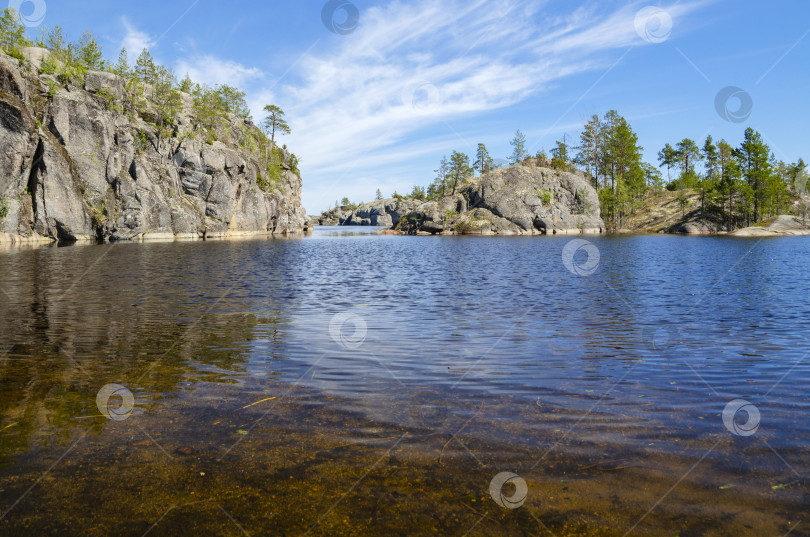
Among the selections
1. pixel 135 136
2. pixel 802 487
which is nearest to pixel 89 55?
pixel 135 136

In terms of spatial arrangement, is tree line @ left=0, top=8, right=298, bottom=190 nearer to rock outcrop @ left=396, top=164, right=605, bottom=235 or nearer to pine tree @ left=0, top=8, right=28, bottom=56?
pine tree @ left=0, top=8, right=28, bottom=56

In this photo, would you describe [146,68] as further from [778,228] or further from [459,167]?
[778,228]

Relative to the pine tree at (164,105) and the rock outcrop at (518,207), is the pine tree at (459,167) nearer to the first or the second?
the rock outcrop at (518,207)

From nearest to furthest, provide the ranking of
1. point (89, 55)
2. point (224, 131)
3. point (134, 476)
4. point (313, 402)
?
1. point (134, 476)
2. point (313, 402)
3. point (89, 55)
4. point (224, 131)

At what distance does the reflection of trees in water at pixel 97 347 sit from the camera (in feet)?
23.3

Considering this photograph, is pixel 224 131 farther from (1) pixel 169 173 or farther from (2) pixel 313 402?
(2) pixel 313 402

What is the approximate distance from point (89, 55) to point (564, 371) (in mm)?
112763

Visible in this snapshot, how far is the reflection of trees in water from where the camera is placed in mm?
7094

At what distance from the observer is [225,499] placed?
184 inches

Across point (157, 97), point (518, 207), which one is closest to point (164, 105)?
point (157, 97)

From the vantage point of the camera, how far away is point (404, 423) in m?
6.76

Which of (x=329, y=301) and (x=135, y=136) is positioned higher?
(x=135, y=136)

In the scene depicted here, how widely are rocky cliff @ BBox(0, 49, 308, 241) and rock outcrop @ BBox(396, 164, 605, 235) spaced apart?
4750 centimetres

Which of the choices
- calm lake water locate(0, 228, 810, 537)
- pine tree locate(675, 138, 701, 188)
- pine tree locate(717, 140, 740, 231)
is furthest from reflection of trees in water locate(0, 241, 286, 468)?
pine tree locate(675, 138, 701, 188)
